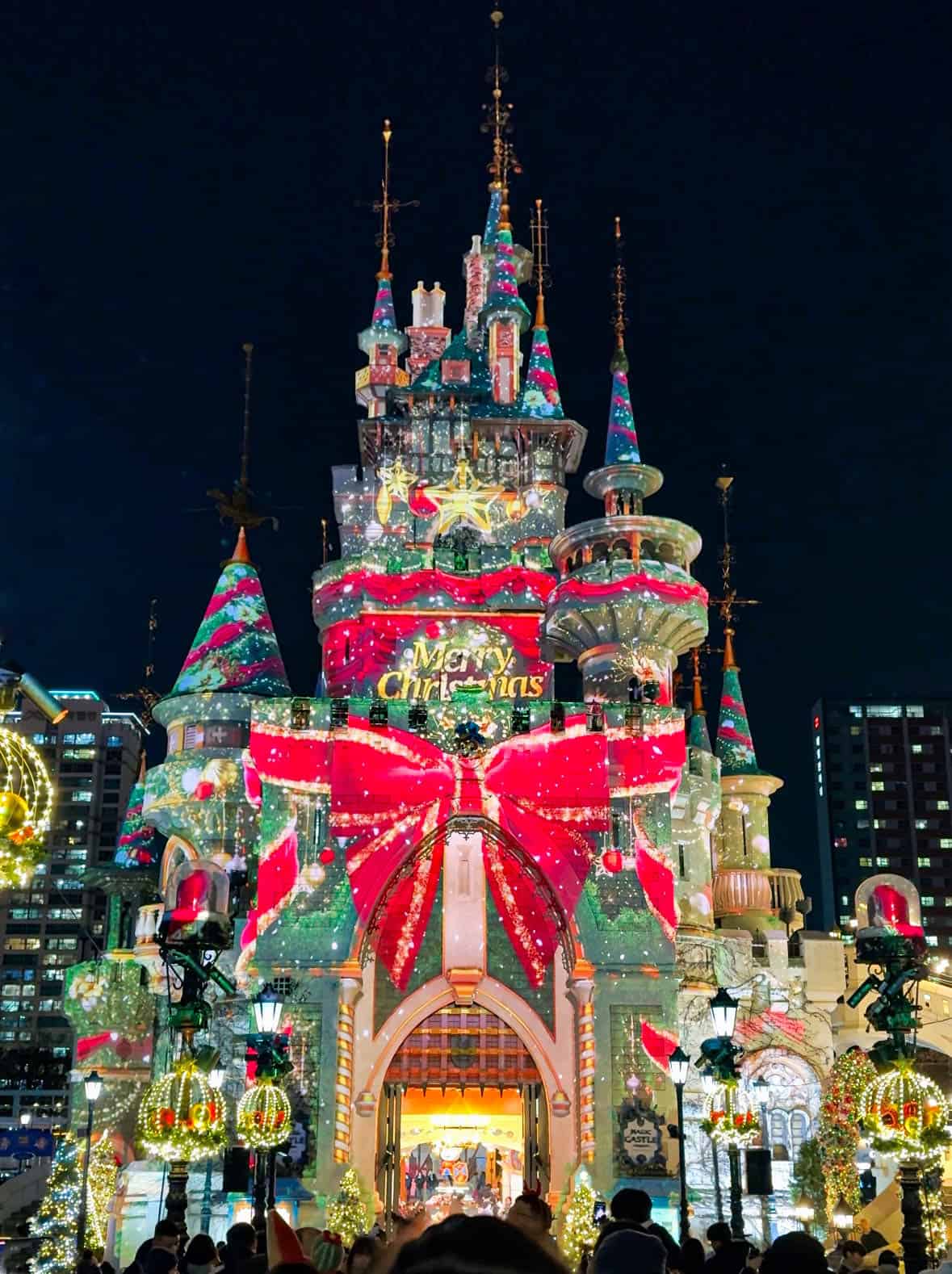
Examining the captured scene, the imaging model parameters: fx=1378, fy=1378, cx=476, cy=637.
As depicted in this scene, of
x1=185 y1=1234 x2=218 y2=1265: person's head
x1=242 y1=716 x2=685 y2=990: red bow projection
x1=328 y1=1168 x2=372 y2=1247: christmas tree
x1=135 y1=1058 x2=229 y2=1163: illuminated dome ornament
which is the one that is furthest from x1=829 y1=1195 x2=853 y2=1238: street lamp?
x1=185 y1=1234 x2=218 y2=1265: person's head

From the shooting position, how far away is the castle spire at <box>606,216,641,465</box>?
4009 cm

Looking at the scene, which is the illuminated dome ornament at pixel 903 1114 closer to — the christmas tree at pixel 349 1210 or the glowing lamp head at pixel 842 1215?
the glowing lamp head at pixel 842 1215

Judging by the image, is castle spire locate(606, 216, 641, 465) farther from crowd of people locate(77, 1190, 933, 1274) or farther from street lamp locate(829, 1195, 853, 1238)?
crowd of people locate(77, 1190, 933, 1274)

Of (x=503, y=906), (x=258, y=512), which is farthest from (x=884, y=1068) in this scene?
(x=258, y=512)

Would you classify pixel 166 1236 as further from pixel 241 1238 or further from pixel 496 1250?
pixel 496 1250

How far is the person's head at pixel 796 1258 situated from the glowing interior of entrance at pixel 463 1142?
3515 cm

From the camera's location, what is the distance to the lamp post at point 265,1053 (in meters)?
18.0

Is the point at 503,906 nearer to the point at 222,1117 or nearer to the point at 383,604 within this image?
the point at 383,604

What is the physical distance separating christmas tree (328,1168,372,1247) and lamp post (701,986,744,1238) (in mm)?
12548

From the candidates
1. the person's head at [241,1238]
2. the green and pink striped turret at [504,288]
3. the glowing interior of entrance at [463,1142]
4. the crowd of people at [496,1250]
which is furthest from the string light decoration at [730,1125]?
the green and pink striped turret at [504,288]

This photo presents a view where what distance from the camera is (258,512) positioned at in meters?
42.9

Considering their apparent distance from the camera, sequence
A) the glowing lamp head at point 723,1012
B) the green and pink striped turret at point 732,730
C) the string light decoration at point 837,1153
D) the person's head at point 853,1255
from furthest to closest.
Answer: the green and pink striped turret at point 732,730 → the string light decoration at point 837,1153 → the glowing lamp head at point 723,1012 → the person's head at point 853,1255

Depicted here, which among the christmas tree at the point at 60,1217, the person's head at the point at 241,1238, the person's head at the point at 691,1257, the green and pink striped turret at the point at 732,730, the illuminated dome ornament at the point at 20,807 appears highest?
the green and pink striped turret at the point at 732,730

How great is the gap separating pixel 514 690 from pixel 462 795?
21.6ft
